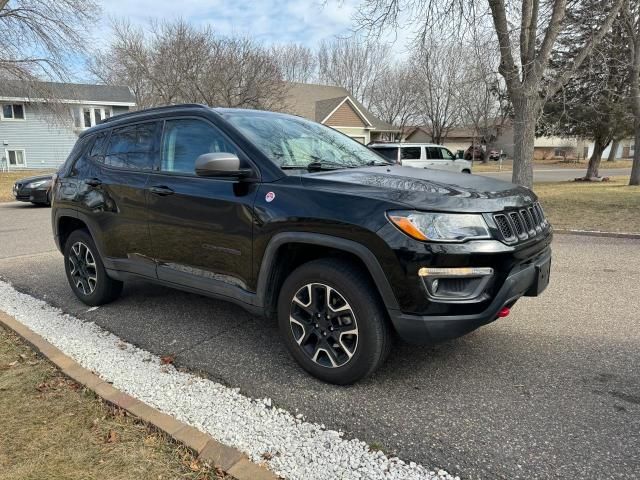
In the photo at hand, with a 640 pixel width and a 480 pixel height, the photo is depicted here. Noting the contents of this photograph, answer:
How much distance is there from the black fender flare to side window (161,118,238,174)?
0.92 metres

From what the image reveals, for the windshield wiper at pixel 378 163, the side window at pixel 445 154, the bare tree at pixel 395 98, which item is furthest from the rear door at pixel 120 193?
the bare tree at pixel 395 98

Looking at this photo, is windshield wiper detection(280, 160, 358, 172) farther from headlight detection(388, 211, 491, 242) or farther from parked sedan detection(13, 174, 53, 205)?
parked sedan detection(13, 174, 53, 205)

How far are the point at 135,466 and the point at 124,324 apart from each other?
2278mm

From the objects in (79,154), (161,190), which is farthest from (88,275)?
(161,190)

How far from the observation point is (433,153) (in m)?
19.3

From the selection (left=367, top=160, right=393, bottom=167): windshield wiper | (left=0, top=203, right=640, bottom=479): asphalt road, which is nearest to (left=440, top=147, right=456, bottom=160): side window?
(left=0, top=203, right=640, bottom=479): asphalt road

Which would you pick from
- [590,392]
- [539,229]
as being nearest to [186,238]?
[539,229]

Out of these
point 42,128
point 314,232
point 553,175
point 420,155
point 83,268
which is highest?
point 42,128

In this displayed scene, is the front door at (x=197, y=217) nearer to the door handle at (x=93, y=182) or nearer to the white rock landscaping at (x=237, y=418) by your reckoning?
the white rock landscaping at (x=237, y=418)

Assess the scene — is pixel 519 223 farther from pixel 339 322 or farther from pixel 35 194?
pixel 35 194

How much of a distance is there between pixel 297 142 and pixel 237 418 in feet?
7.07

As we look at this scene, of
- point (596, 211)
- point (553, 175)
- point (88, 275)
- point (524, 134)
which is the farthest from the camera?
point (553, 175)

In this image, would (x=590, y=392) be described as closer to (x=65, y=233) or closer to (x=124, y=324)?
(x=124, y=324)

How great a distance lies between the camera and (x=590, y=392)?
3.06m
